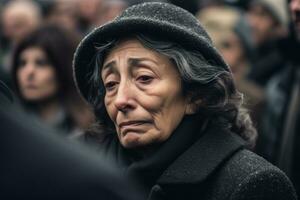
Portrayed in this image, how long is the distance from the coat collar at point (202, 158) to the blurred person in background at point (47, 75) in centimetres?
291

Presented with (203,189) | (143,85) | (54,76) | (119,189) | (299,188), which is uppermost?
(119,189)

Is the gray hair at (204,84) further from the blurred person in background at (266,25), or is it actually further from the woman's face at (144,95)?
the blurred person in background at (266,25)

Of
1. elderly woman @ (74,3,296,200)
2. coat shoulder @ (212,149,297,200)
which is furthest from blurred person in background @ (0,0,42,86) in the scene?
coat shoulder @ (212,149,297,200)

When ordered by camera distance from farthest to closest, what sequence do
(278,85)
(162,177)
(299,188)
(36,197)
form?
(278,85) → (299,188) → (162,177) → (36,197)

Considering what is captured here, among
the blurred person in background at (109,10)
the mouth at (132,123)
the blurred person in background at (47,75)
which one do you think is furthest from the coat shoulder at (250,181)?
the blurred person in background at (109,10)

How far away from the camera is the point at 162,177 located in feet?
11.6

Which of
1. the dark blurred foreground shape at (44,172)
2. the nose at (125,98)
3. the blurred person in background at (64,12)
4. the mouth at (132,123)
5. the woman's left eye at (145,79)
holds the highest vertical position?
the dark blurred foreground shape at (44,172)

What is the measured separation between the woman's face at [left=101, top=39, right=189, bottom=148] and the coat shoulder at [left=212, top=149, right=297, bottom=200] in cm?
31

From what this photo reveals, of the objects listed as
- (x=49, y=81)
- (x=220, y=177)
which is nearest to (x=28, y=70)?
(x=49, y=81)

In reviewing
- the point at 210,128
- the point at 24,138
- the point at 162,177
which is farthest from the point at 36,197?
the point at 210,128

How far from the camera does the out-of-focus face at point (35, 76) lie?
→ 21.5 feet

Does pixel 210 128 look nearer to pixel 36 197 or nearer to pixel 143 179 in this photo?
pixel 143 179

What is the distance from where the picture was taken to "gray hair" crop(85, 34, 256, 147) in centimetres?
362

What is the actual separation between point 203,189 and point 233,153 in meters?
0.21
